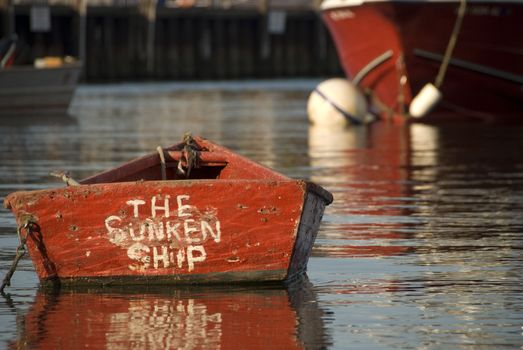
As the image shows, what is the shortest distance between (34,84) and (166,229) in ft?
87.1

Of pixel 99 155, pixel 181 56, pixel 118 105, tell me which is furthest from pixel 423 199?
pixel 181 56

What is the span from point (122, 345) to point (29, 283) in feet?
8.28

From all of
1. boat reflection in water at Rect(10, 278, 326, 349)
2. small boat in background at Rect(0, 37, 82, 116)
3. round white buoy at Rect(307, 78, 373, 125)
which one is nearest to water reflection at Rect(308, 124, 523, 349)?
boat reflection in water at Rect(10, 278, 326, 349)

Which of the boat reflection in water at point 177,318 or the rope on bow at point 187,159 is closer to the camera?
the boat reflection in water at point 177,318

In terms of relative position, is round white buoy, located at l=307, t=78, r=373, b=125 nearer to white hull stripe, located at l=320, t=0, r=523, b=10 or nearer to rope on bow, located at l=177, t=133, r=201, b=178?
white hull stripe, located at l=320, t=0, r=523, b=10

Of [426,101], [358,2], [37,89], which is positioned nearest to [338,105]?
[426,101]

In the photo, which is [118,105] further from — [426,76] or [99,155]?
[99,155]

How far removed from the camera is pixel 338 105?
3216cm

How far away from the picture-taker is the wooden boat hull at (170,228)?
9.84 m

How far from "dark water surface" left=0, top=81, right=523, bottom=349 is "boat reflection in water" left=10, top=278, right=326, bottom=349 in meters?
0.01

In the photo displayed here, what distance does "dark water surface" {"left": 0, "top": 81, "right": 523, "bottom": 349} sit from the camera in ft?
28.5

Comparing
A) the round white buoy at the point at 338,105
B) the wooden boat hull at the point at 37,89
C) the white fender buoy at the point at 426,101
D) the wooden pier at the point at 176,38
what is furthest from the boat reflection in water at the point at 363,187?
the wooden pier at the point at 176,38

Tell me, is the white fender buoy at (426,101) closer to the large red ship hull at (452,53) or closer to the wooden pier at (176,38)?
the large red ship hull at (452,53)

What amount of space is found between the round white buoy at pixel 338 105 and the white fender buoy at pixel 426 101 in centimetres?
111
